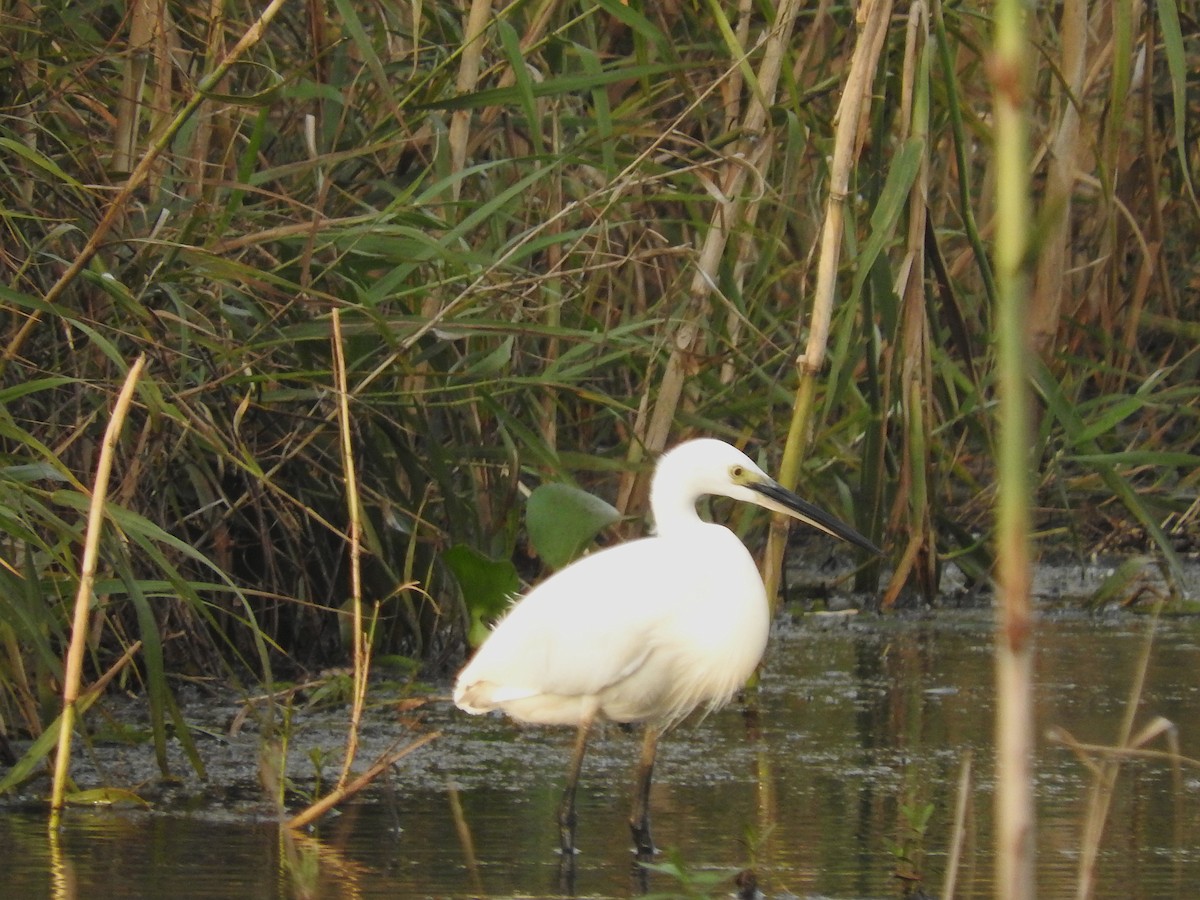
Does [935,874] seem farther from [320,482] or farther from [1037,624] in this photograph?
[1037,624]

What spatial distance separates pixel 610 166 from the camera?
152 inches

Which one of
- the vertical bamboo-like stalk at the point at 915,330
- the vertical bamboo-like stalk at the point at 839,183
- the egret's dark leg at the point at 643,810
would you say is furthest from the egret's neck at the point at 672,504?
the vertical bamboo-like stalk at the point at 915,330

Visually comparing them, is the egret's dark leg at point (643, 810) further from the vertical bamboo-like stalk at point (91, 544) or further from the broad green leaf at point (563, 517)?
the vertical bamboo-like stalk at point (91, 544)

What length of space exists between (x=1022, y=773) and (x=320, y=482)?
3.45 meters

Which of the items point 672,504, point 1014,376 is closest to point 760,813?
point 672,504

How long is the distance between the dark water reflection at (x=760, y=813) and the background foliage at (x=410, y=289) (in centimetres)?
33

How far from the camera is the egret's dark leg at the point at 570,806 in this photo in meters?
3.01

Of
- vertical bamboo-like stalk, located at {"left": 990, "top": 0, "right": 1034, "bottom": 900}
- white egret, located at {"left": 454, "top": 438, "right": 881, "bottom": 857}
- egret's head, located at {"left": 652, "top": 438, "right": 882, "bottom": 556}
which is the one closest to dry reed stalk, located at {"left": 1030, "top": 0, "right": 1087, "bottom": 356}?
egret's head, located at {"left": 652, "top": 438, "right": 882, "bottom": 556}

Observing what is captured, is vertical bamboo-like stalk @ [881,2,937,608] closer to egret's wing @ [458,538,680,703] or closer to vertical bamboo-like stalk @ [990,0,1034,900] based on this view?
egret's wing @ [458,538,680,703]

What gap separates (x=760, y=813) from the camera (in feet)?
10.3

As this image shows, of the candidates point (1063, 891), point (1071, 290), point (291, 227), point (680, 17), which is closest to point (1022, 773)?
point (1063, 891)

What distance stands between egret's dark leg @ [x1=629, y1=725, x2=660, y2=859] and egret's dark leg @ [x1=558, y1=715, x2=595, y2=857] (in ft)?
0.35

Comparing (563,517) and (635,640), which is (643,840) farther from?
(563,517)

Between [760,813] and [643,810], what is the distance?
0.72ft
